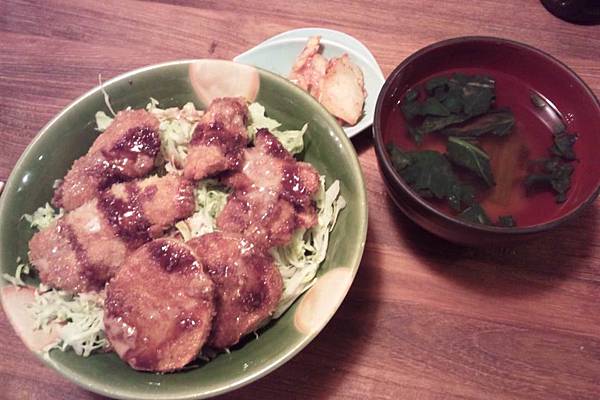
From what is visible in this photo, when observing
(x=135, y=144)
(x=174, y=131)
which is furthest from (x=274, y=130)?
(x=135, y=144)

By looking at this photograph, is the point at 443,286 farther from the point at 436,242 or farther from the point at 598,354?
the point at 598,354

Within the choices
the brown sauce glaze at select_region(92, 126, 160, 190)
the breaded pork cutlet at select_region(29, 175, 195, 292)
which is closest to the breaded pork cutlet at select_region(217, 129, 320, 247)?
the breaded pork cutlet at select_region(29, 175, 195, 292)

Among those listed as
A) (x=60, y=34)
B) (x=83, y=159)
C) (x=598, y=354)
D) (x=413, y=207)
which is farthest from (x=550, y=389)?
(x=60, y=34)

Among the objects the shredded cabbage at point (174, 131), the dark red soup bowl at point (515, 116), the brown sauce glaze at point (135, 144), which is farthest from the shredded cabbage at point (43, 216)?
the dark red soup bowl at point (515, 116)

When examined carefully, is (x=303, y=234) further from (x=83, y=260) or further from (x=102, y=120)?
(x=102, y=120)

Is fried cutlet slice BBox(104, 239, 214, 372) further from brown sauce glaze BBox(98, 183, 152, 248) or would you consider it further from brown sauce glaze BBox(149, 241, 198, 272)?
brown sauce glaze BBox(98, 183, 152, 248)
